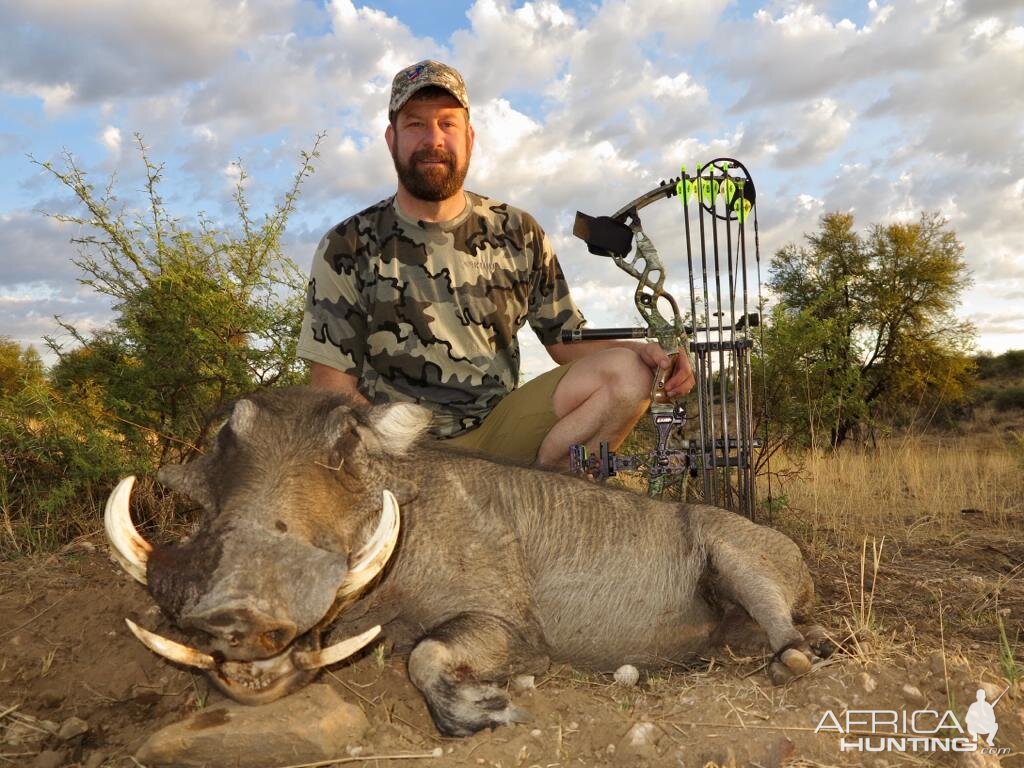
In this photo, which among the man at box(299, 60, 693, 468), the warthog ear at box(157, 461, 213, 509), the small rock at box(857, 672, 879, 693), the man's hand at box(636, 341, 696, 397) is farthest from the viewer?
the man at box(299, 60, 693, 468)

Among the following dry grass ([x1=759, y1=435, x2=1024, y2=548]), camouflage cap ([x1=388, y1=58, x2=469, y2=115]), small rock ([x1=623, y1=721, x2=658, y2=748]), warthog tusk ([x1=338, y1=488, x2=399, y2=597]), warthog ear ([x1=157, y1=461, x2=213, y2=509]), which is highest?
camouflage cap ([x1=388, y1=58, x2=469, y2=115])

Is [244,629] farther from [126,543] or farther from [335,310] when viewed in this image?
[335,310]

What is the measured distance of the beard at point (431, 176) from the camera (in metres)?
4.89

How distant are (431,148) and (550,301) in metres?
1.23

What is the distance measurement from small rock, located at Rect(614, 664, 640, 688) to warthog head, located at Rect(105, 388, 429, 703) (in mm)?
1049

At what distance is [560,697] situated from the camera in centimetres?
268

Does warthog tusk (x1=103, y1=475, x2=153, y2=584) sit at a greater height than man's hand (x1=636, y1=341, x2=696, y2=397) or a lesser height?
lesser

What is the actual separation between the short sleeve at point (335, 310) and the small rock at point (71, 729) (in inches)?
92.7

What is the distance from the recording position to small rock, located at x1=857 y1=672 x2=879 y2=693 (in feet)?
8.41

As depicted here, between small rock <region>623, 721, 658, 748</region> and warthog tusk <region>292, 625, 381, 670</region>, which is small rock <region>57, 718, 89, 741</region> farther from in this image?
small rock <region>623, 721, 658, 748</region>

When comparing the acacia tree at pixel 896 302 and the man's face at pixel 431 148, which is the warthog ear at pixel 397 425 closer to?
the man's face at pixel 431 148

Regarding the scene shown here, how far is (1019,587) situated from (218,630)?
14.1 ft

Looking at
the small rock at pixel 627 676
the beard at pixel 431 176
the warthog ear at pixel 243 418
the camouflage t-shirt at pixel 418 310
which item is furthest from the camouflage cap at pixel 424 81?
the small rock at pixel 627 676

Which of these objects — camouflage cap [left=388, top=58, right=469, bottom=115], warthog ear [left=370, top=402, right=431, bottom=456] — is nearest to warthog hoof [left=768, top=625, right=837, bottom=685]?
warthog ear [left=370, top=402, right=431, bottom=456]
